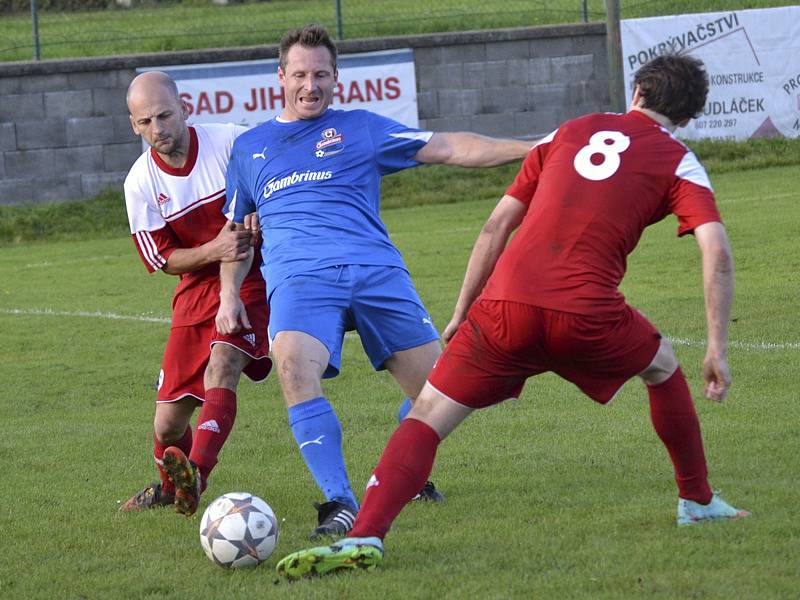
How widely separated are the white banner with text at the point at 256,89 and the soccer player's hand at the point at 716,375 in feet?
49.8

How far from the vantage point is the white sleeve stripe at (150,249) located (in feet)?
21.3

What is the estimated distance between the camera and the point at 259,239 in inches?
243

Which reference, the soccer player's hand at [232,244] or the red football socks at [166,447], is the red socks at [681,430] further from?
the red football socks at [166,447]

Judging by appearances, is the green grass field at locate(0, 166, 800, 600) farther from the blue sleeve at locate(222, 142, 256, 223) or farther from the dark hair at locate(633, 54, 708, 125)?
the dark hair at locate(633, 54, 708, 125)

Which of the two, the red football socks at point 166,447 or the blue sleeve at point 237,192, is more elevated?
the blue sleeve at point 237,192

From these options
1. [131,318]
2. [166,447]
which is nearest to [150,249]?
[166,447]

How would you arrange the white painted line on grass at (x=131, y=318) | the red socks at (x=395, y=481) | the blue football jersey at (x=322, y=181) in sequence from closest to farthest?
the red socks at (x=395, y=481) < the blue football jersey at (x=322, y=181) < the white painted line on grass at (x=131, y=318)

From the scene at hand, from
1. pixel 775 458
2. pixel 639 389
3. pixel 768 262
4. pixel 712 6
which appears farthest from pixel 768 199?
pixel 775 458

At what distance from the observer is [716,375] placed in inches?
182

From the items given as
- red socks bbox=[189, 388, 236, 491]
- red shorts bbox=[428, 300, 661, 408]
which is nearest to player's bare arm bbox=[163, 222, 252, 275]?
red socks bbox=[189, 388, 236, 491]

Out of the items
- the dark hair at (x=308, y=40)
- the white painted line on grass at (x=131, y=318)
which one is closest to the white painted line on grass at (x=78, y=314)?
the white painted line on grass at (x=131, y=318)

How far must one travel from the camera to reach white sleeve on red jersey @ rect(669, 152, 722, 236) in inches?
181

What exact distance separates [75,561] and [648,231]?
10.9 meters

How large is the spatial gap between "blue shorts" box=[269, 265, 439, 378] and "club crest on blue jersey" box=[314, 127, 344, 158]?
0.56 metres
